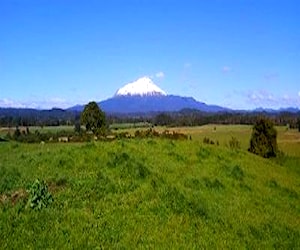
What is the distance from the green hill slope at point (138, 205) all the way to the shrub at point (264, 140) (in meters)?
37.5

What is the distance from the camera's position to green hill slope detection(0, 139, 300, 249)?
1110 centimetres

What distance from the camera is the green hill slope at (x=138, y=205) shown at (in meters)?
11.1

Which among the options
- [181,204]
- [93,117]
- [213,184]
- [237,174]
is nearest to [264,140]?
[93,117]

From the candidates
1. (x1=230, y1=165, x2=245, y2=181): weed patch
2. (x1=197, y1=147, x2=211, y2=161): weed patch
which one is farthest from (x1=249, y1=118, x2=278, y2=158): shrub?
(x1=230, y1=165, x2=245, y2=181): weed patch

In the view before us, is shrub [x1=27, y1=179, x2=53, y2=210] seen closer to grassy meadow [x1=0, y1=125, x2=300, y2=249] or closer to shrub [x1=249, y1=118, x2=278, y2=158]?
grassy meadow [x1=0, y1=125, x2=300, y2=249]

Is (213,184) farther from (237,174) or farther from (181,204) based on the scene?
(181,204)

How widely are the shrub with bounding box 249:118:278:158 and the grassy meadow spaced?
3775cm

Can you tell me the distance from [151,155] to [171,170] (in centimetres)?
223

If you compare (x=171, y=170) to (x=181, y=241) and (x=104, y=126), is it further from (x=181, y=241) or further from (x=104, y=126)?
(x=104, y=126)

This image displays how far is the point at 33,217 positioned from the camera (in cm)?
1160

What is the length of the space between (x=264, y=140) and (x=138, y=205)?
49265 mm

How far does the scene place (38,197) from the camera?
12469 mm

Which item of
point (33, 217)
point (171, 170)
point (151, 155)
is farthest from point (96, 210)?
point (151, 155)

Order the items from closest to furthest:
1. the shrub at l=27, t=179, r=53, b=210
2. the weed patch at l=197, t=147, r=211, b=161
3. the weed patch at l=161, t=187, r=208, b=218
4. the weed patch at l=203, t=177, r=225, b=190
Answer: the shrub at l=27, t=179, r=53, b=210 < the weed patch at l=161, t=187, r=208, b=218 < the weed patch at l=203, t=177, r=225, b=190 < the weed patch at l=197, t=147, r=211, b=161
